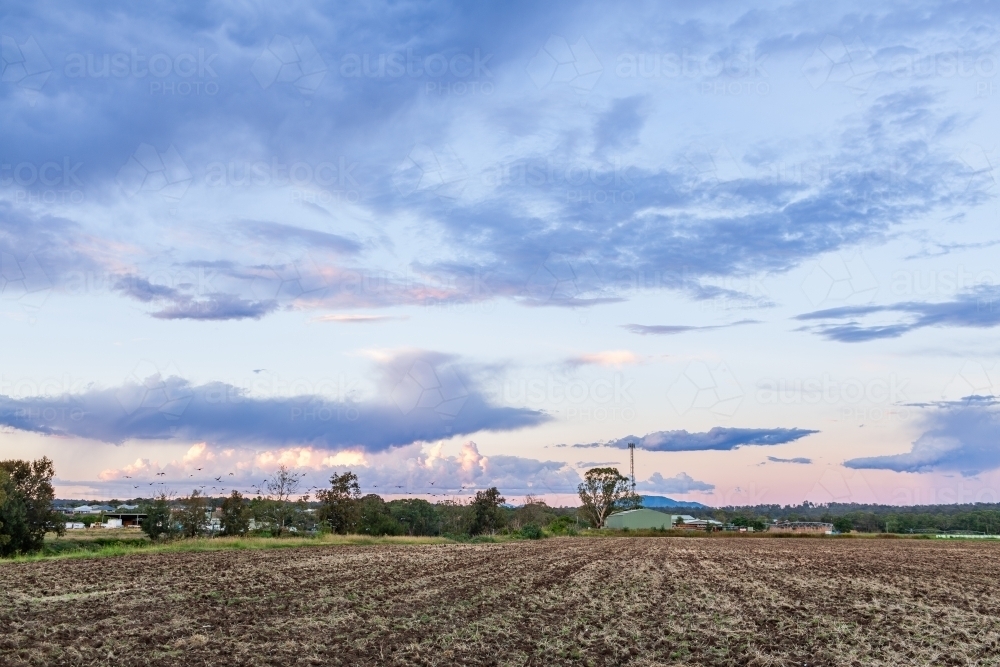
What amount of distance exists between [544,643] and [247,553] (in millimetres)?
34676

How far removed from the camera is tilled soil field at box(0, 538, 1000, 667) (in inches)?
620

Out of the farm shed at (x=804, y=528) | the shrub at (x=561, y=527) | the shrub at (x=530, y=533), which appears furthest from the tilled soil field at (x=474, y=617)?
the farm shed at (x=804, y=528)

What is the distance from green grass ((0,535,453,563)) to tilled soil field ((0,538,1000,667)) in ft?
27.9

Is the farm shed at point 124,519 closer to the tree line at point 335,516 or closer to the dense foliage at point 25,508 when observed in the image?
the tree line at point 335,516

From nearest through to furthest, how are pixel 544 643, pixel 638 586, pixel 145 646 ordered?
1. pixel 145 646
2. pixel 544 643
3. pixel 638 586

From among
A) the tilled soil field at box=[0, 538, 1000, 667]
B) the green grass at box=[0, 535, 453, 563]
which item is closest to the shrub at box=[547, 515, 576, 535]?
the green grass at box=[0, 535, 453, 563]

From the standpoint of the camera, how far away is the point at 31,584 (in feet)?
87.4

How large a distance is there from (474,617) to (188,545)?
3458cm

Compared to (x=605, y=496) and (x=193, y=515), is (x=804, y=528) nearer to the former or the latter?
(x=605, y=496)

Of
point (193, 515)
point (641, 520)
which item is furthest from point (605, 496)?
point (193, 515)

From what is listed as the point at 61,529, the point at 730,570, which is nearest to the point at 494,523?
the point at 61,529

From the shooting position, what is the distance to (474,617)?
20.5 m

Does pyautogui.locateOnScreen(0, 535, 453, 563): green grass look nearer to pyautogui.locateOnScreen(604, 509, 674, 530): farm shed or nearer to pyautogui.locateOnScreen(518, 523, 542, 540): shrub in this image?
pyautogui.locateOnScreen(518, 523, 542, 540): shrub

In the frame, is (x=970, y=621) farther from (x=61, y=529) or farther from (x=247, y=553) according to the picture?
(x=61, y=529)
